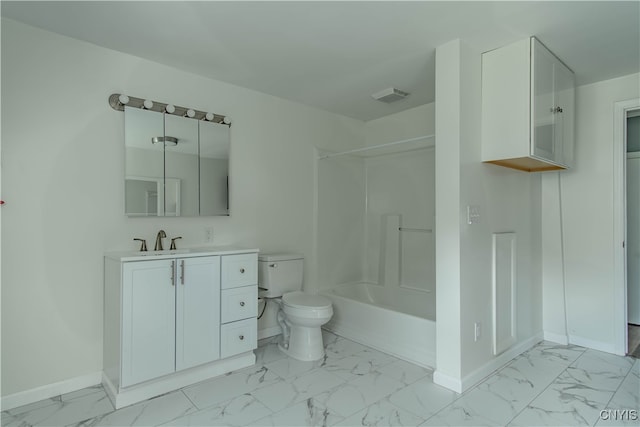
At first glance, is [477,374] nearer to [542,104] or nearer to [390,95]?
[542,104]

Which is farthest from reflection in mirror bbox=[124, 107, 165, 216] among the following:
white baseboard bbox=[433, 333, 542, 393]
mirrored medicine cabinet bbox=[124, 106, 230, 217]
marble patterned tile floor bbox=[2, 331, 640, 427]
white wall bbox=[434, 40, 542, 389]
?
white baseboard bbox=[433, 333, 542, 393]

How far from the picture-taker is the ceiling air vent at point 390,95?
3.01 m

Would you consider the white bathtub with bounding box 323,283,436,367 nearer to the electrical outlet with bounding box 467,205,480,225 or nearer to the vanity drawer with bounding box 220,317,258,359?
the electrical outlet with bounding box 467,205,480,225

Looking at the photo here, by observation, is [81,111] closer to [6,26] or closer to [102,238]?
[6,26]

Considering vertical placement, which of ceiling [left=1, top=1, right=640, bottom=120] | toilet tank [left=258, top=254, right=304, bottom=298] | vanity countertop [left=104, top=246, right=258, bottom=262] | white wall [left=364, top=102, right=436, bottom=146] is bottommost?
toilet tank [left=258, top=254, right=304, bottom=298]

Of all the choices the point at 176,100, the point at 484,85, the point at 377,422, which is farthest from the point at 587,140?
the point at 176,100

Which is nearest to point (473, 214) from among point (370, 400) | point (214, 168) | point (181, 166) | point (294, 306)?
point (370, 400)

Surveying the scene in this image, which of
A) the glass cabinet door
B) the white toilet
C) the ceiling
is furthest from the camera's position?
the white toilet

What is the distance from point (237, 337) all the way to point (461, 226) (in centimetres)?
172

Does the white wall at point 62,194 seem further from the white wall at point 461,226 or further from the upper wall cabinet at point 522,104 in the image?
the upper wall cabinet at point 522,104

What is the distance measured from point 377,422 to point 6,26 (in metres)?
3.00

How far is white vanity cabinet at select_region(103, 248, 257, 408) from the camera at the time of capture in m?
2.02

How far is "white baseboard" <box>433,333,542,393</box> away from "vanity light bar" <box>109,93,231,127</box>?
2.47 metres

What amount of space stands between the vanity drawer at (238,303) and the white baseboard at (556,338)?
2582 mm
